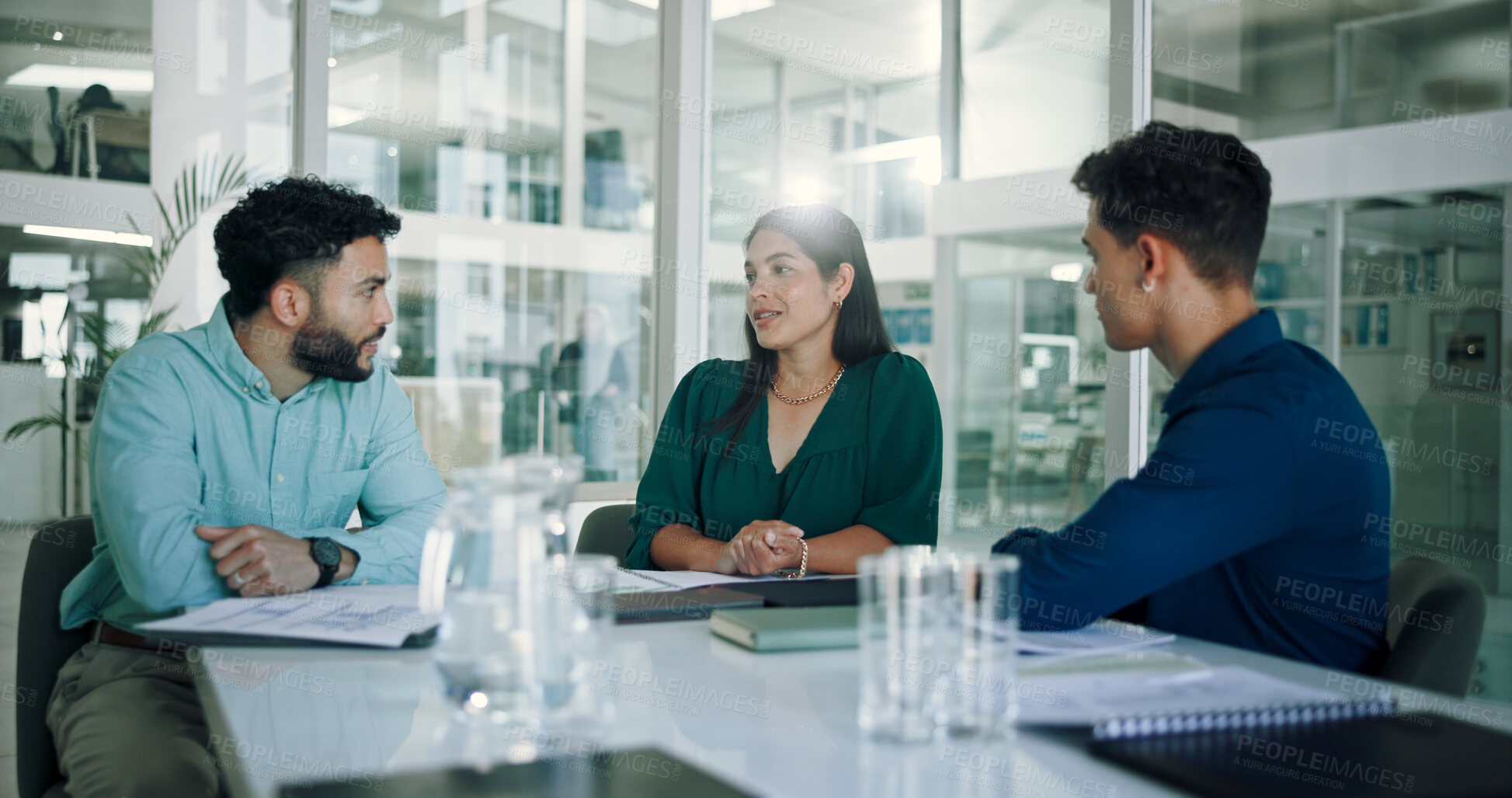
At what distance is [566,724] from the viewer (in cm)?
91

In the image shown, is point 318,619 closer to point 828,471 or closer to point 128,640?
point 128,640

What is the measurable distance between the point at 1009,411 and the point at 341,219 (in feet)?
12.4

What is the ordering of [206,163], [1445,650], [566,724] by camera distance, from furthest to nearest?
[206,163]
[1445,650]
[566,724]

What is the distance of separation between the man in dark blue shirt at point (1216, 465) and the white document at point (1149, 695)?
244mm

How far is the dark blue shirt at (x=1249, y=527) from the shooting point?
4.28 ft

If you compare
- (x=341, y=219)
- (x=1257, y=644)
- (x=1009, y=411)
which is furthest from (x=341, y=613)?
(x=1009, y=411)

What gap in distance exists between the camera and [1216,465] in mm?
1322

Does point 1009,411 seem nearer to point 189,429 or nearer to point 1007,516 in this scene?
point 1007,516

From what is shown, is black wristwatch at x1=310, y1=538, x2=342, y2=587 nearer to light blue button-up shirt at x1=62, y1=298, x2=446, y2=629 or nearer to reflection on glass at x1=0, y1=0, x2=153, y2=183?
light blue button-up shirt at x1=62, y1=298, x2=446, y2=629

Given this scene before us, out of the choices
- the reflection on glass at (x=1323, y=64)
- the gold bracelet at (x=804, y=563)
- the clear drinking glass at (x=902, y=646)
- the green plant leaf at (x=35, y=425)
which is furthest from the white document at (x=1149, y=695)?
the green plant leaf at (x=35, y=425)

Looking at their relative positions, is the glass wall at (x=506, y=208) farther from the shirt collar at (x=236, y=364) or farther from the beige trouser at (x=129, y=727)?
the beige trouser at (x=129, y=727)

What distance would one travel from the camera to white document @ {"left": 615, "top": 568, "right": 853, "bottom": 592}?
5.45 ft

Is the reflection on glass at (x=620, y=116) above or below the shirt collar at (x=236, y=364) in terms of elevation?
above

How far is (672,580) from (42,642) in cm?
115
